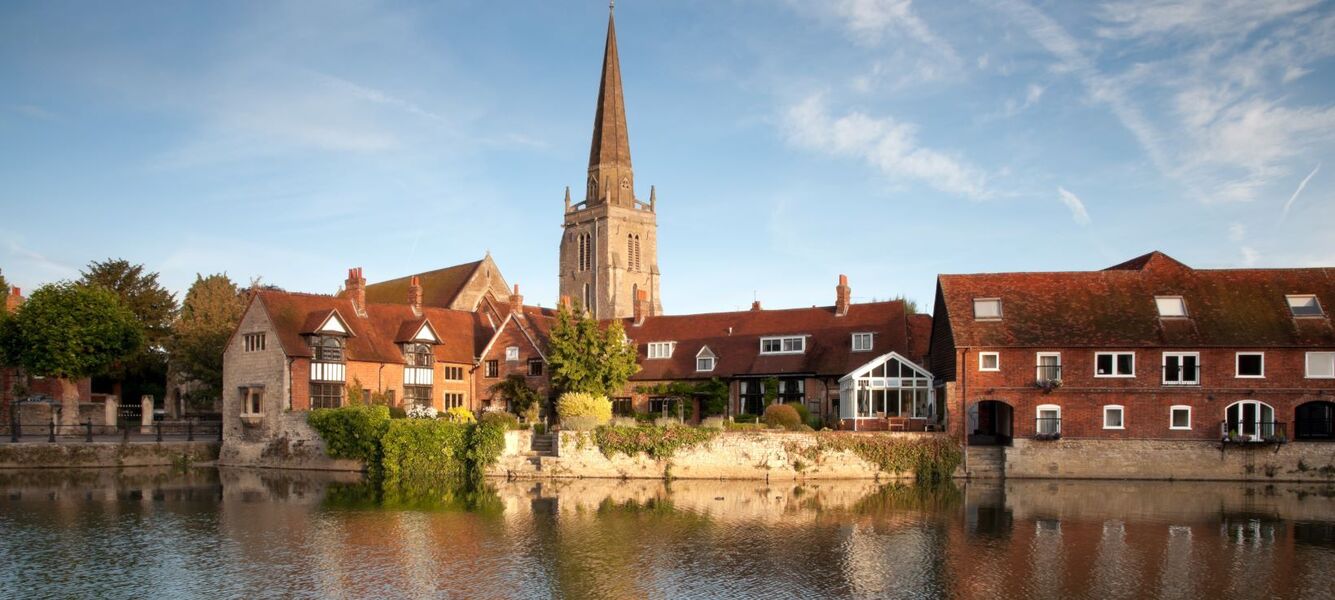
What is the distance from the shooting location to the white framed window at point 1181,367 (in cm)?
3644

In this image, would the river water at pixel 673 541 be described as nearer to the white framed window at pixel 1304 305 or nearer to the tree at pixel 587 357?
the white framed window at pixel 1304 305

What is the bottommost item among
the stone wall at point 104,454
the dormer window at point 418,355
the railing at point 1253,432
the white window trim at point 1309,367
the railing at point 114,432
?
the stone wall at point 104,454

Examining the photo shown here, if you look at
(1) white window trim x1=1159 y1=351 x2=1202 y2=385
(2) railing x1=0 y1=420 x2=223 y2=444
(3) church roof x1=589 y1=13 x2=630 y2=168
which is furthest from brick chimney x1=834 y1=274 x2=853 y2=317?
(3) church roof x1=589 y1=13 x2=630 y2=168

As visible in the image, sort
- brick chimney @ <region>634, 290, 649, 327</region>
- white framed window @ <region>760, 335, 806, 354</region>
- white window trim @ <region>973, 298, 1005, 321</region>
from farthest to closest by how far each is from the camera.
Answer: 1. brick chimney @ <region>634, 290, 649, 327</region>
2. white framed window @ <region>760, 335, 806, 354</region>
3. white window trim @ <region>973, 298, 1005, 321</region>

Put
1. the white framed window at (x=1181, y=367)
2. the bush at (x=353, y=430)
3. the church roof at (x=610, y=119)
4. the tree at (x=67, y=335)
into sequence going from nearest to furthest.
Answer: the white framed window at (x=1181, y=367)
the bush at (x=353, y=430)
the tree at (x=67, y=335)
the church roof at (x=610, y=119)

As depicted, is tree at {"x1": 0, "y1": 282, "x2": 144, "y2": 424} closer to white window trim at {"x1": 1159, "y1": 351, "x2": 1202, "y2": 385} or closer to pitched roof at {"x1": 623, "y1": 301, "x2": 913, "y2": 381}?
pitched roof at {"x1": 623, "y1": 301, "x2": 913, "y2": 381}

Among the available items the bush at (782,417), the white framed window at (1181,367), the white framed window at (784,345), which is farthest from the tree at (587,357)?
the white framed window at (1181,367)

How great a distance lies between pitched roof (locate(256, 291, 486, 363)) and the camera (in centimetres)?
4328

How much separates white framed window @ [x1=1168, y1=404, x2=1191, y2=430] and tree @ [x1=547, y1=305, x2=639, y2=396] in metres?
20.4

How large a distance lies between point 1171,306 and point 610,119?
Result: 180 ft

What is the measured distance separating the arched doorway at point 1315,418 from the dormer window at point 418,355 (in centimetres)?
3521

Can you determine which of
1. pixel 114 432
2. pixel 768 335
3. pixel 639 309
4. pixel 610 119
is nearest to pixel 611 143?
pixel 610 119

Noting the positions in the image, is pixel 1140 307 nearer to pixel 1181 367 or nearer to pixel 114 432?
pixel 1181 367

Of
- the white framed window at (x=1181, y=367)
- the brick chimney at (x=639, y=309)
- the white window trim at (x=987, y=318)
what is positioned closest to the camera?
the white framed window at (x=1181, y=367)
